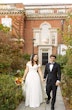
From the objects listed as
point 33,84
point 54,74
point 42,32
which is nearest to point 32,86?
point 33,84

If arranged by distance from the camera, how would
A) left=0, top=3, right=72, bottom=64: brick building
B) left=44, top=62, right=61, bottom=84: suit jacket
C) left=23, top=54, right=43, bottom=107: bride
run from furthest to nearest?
left=0, top=3, right=72, bottom=64: brick building, left=23, top=54, right=43, bottom=107: bride, left=44, top=62, right=61, bottom=84: suit jacket

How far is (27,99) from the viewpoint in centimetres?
1084

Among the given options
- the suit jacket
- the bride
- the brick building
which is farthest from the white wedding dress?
the brick building

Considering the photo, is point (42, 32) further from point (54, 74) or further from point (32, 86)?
point (54, 74)

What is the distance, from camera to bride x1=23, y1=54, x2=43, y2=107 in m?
10.8

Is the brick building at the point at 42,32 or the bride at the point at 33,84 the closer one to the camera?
the bride at the point at 33,84

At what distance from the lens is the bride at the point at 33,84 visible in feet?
35.4

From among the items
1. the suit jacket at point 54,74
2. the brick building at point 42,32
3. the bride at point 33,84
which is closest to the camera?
the suit jacket at point 54,74

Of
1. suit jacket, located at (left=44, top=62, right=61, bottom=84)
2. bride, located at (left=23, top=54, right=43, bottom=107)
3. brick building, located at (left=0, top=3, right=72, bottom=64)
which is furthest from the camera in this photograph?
brick building, located at (left=0, top=3, right=72, bottom=64)

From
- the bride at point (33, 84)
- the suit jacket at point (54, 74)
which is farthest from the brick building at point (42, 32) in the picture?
the suit jacket at point (54, 74)

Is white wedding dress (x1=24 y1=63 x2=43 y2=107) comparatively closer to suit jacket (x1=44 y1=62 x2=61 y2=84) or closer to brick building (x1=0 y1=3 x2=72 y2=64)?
suit jacket (x1=44 y1=62 x2=61 y2=84)

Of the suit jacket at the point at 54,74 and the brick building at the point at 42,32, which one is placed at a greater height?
the brick building at the point at 42,32

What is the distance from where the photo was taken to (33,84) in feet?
35.6

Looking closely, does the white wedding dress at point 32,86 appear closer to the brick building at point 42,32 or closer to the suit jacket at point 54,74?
the suit jacket at point 54,74
